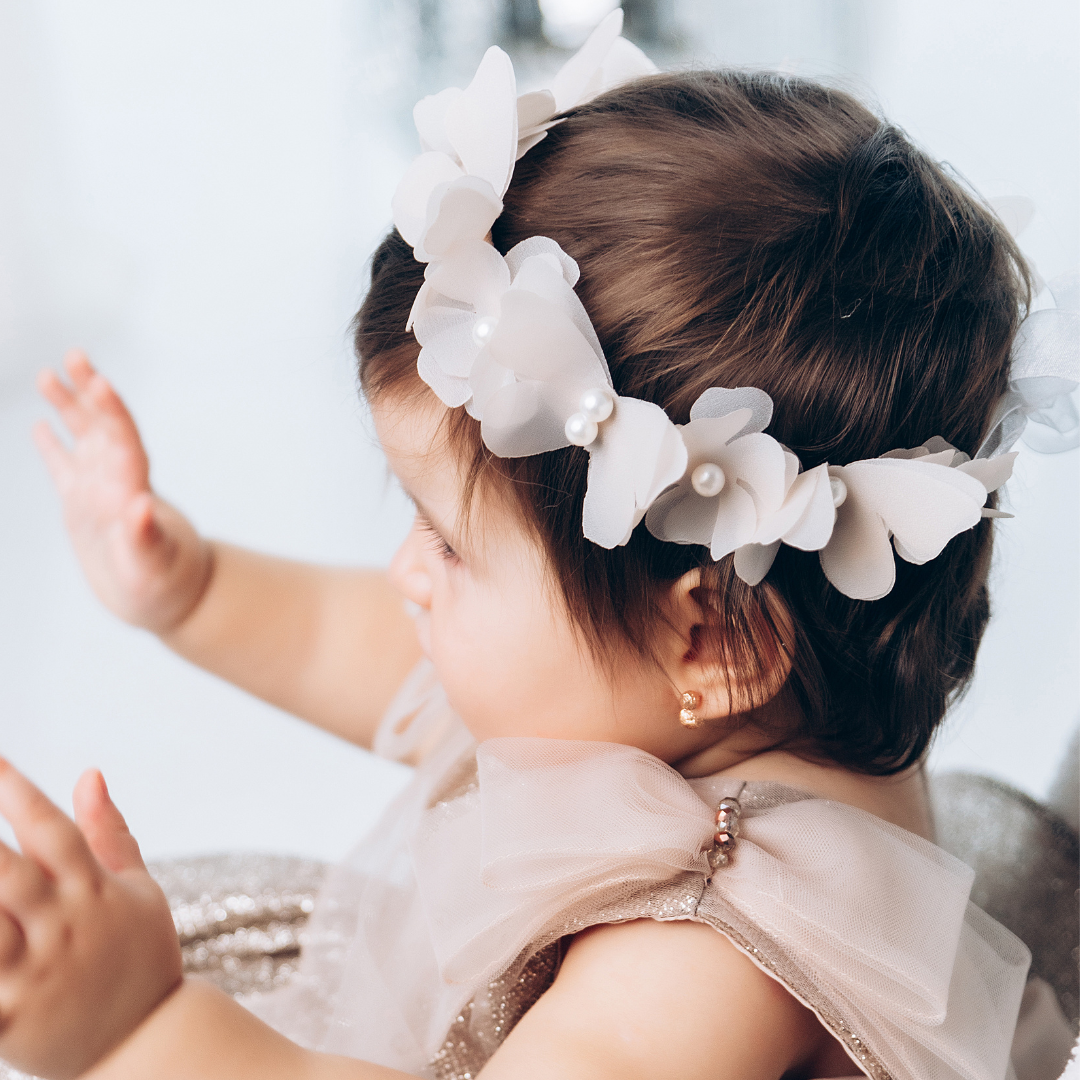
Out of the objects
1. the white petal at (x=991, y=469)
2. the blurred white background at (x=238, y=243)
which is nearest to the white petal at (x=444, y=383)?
the white petal at (x=991, y=469)

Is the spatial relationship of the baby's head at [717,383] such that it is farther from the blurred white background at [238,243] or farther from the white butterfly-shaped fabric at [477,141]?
the blurred white background at [238,243]

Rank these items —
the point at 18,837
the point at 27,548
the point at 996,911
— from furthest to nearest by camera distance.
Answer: the point at 27,548 < the point at 996,911 < the point at 18,837

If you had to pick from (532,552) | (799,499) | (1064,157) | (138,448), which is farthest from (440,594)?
(1064,157)

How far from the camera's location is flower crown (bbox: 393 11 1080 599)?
1.43 ft

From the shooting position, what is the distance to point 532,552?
0.50 metres

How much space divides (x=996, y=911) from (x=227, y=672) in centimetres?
53

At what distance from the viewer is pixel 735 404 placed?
0.45 meters

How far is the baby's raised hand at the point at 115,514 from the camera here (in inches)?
29.9

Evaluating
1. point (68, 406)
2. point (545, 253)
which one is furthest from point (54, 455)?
point (545, 253)

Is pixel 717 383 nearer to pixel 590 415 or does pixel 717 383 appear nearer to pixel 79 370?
pixel 590 415

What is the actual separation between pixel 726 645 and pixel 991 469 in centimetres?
14

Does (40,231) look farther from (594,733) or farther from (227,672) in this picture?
(594,733)

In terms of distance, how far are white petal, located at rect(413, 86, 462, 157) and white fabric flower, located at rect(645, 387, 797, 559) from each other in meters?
0.18

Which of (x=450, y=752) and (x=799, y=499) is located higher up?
(x=799, y=499)
